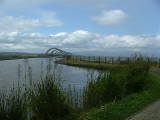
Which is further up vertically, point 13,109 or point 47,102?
point 47,102

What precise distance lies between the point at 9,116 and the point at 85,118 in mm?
1866

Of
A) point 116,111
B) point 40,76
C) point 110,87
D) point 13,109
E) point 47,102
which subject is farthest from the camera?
point 110,87

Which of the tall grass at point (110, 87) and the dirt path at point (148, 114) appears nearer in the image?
the dirt path at point (148, 114)

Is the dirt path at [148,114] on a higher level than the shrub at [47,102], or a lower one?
lower

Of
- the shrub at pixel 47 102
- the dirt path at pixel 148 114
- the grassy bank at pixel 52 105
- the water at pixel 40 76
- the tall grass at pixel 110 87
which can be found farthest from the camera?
the tall grass at pixel 110 87

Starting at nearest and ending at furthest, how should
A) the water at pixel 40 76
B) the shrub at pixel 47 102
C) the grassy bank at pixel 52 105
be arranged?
the grassy bank at pixel 52 105, the shrub at pixel 47 102, the water at pixel 40 76

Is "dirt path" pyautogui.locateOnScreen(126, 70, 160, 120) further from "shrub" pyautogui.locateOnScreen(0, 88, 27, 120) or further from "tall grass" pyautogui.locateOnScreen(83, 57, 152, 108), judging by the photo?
"shrub" pyautogui.locateOnScreen(0, 88, 27, 120)

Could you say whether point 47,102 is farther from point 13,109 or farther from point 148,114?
point 148,114

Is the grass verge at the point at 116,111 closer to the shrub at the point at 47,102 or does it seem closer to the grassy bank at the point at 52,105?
the grassy bank at the point at 52,105

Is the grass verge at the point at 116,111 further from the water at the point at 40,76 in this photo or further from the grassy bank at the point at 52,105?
the water at the point at 40,76

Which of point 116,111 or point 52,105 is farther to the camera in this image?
point 116,111

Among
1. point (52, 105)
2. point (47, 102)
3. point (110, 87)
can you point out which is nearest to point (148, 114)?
point (110, 87)

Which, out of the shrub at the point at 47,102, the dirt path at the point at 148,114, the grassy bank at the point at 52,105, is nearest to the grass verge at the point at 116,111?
the grassy bank at the point at 52,105

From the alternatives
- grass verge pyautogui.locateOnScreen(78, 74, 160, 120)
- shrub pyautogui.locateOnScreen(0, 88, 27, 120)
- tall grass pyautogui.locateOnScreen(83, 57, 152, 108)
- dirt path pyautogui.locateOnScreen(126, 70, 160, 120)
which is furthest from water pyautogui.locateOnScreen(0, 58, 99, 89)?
dirt path pyautogui.locateOnScreen(126, 70, 160, 120)
